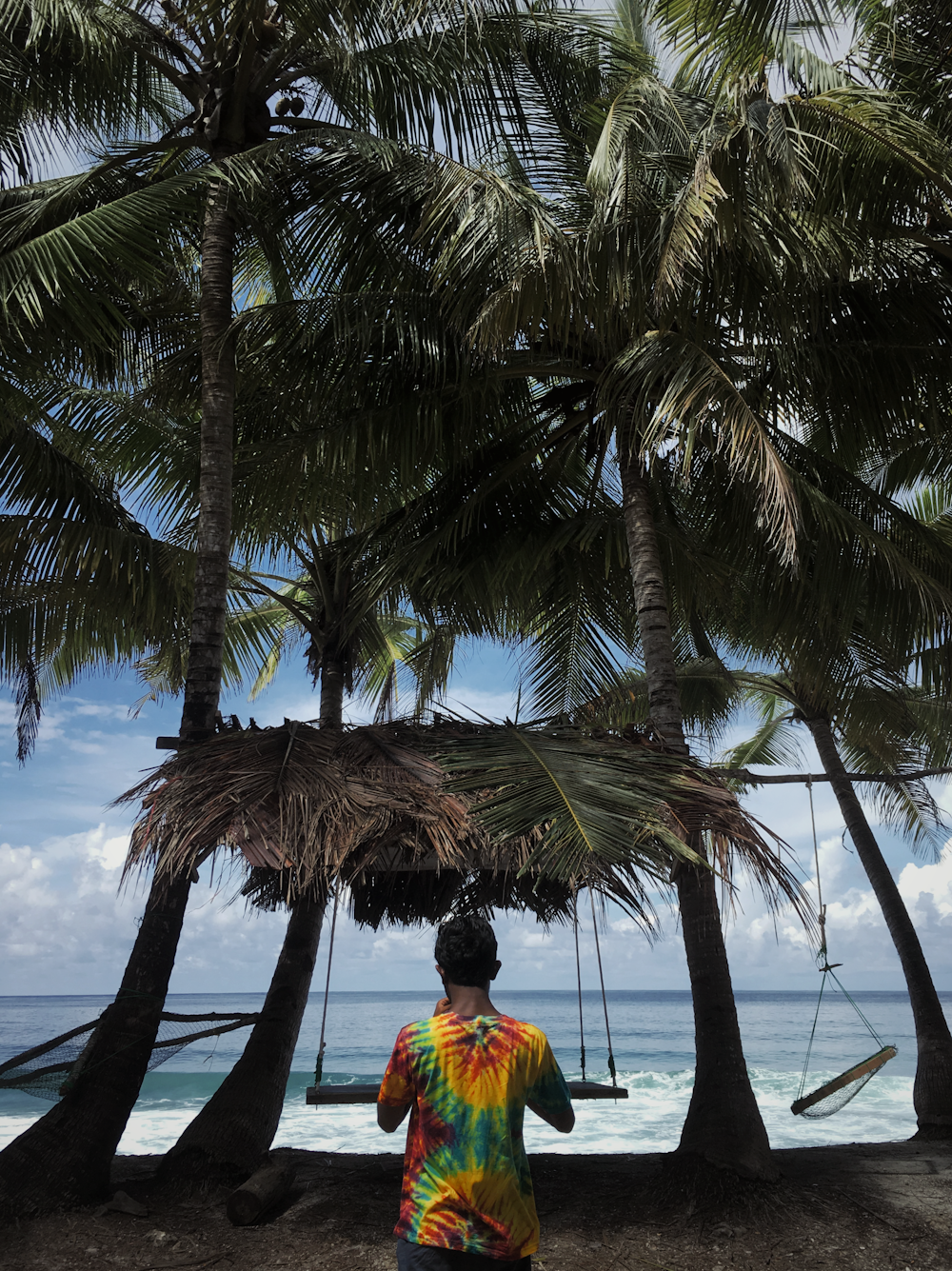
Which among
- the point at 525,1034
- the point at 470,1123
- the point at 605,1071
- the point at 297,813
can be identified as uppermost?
the point at 297,813

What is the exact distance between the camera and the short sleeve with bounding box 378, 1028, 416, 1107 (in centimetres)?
229

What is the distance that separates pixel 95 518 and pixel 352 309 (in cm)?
274

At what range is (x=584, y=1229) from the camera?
5641 millimetres

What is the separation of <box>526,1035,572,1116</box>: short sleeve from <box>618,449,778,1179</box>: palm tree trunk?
11.4ft

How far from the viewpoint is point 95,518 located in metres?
7.96

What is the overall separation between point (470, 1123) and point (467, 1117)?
2cm

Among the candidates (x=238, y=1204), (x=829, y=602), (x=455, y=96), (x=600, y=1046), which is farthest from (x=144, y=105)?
(x=600, y=1046)

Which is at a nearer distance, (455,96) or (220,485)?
(220,485)

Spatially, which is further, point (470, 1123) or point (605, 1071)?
point (605, 1071)

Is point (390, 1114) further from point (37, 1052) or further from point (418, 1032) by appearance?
point (37, 1052)

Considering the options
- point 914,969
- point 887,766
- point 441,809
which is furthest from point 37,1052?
point 887,766

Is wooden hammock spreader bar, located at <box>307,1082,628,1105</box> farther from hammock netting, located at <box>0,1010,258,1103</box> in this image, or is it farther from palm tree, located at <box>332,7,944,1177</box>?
palm tree, located at <box>332,7,944,1177</box>

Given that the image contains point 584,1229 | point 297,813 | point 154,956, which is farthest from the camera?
point 154,956

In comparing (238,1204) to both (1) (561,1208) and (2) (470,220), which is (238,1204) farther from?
(2) (470,220)
